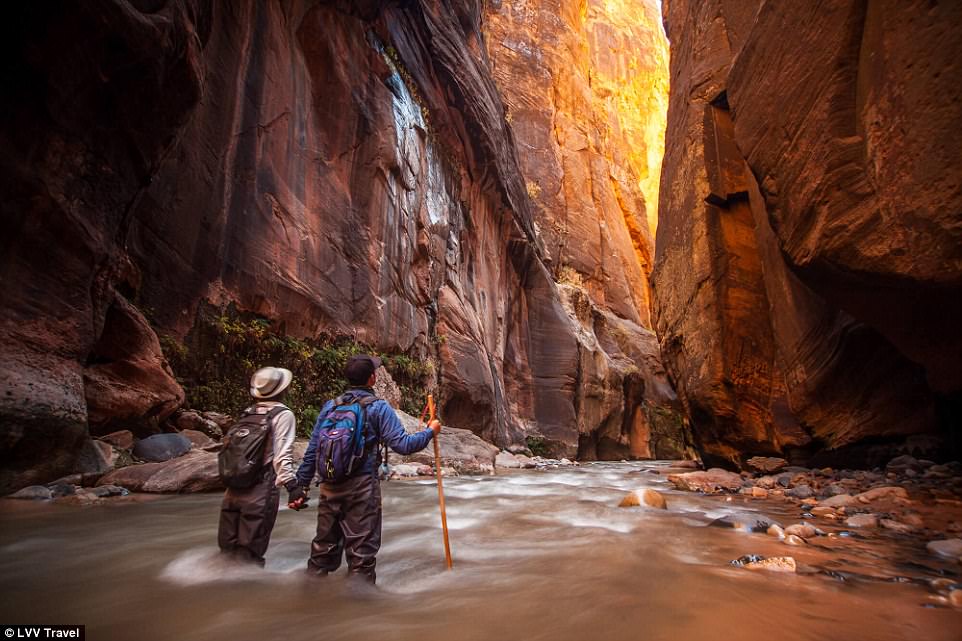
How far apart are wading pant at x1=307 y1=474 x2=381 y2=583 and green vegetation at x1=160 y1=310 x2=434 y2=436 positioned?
7.33 metres

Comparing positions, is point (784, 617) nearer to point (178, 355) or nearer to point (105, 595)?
point (105, 595)

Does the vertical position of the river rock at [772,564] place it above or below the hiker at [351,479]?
below

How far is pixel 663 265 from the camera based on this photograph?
16000 mm

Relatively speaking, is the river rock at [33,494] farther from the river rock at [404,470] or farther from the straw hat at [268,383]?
the river rock at [404,470]

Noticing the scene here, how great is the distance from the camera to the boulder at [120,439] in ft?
23.1

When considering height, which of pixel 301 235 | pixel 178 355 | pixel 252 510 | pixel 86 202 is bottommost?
pixel 252 510

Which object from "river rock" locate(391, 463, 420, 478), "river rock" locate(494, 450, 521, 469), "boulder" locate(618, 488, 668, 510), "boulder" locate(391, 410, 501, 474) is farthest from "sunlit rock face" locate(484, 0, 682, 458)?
"boulder" locate(618, 488, 668, 510)

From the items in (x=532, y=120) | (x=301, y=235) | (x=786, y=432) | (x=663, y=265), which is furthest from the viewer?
(x=532, y=120)

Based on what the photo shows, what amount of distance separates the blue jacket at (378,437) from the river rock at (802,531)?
371 centimetres

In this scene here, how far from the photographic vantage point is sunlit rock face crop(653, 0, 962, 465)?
14.0ft

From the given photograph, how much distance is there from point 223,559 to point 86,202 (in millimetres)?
5321

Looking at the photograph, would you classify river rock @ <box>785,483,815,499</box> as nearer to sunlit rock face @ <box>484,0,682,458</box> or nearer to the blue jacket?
the blue jacket

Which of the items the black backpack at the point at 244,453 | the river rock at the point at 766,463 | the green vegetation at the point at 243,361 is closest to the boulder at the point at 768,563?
the black backpack at the point at 244,453

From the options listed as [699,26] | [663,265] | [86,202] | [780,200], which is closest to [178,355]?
[86,202]
